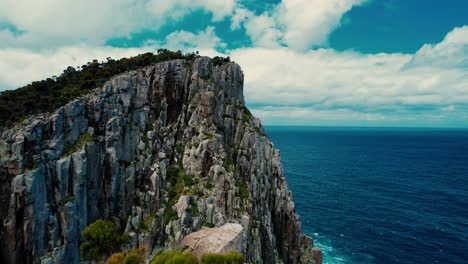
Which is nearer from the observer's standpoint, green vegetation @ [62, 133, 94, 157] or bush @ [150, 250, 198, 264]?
bush @ [150, 250, 198, 264]

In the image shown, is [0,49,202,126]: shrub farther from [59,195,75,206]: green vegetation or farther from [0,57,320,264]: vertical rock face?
[59,195,75,206]: green vegetation

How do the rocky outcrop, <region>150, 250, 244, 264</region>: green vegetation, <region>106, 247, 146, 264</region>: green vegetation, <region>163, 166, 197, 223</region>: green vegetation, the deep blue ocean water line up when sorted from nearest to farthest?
<region>150, 250, 244, 264</region>: green vegetation, <region>106, 247, 146, 264</region>: green vegetation, the rocky outcrop, <region>163, 166, 197, 223</region>: green vegetation, the deep blue ocean water

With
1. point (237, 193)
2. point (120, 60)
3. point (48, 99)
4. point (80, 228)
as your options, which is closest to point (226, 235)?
point (237, 193)

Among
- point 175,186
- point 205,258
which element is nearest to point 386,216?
point 175,186

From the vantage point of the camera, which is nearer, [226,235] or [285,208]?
[226,235]

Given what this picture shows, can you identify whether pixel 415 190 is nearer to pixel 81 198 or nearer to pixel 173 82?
pixel 173 82

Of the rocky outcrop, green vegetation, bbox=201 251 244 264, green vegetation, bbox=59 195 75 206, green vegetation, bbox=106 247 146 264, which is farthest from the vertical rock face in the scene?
green vegetation, bbox=201 251 244 264
